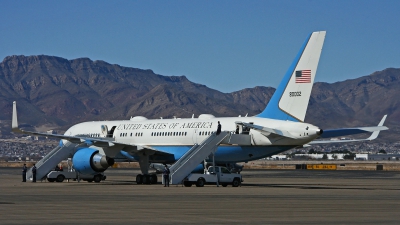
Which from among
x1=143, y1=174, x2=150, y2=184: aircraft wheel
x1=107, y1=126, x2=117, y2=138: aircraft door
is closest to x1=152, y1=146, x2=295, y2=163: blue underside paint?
x1=143, y1=174, x2=150, y2=184: aircraft wheel

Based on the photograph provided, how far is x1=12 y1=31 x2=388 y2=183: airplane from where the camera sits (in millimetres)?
47406

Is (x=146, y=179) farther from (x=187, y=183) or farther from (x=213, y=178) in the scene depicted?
(x=213, y=178)

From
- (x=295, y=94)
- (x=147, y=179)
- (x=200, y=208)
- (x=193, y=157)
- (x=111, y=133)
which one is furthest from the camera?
(x=111, y=133)

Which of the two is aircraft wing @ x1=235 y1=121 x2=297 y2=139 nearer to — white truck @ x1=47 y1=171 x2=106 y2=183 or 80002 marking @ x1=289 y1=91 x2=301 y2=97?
80002 marking @ x1=289 y1=91 x2=301 y2=97

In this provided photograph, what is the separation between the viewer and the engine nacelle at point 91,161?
54281mm

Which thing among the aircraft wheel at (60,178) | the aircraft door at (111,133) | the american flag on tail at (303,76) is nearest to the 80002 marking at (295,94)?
the american flag on tail at (303,76)

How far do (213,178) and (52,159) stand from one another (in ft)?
54.7

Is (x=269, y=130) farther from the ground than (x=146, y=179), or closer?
farther from the ground

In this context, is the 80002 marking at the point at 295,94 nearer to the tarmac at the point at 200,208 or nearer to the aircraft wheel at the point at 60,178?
the tarmac at the point at 200,208

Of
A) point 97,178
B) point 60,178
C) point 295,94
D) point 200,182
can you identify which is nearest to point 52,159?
point 60,178

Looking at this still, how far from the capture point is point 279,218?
2606 cm

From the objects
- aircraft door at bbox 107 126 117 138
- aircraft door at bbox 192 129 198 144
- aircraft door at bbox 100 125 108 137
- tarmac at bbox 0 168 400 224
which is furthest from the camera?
aircraft door at bbox 100 125 108 137

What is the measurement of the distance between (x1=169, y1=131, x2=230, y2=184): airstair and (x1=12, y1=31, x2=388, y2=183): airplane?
2.73 ft

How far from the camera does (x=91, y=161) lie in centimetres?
5466
